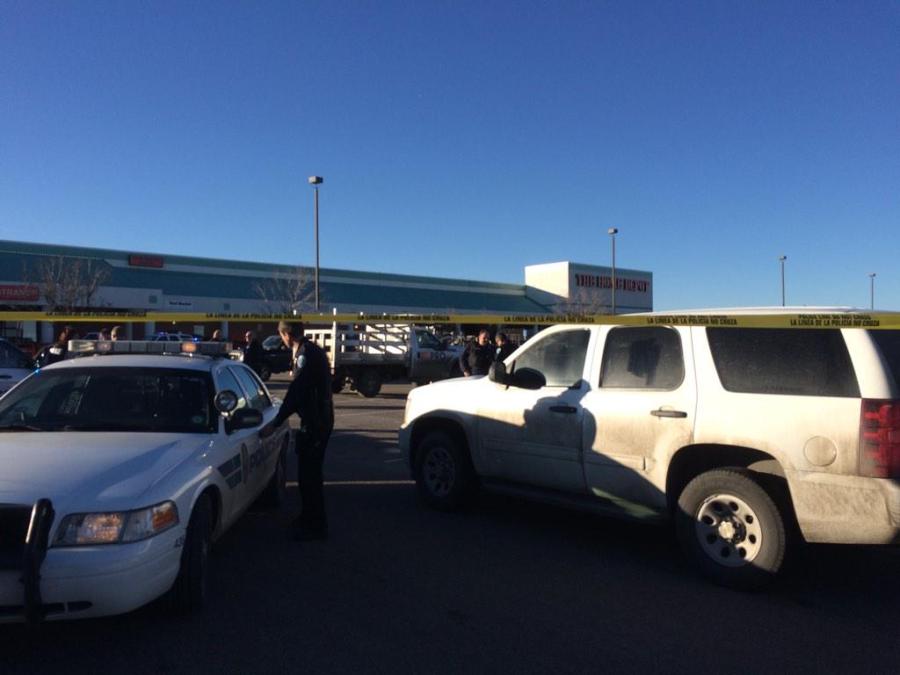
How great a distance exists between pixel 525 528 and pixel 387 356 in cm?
1340

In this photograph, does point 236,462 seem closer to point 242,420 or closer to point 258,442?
point 242,420

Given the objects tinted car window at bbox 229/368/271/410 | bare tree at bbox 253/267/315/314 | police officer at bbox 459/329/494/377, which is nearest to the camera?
tinted car window at bbox 229/368/271/410

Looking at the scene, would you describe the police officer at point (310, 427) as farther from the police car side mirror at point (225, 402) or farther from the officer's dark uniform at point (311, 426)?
the police car side mirror at point (225, 402)

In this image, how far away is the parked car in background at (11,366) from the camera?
1141 centimetres

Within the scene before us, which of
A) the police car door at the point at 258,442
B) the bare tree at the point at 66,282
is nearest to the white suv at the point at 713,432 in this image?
the police car door at the point at 258,442

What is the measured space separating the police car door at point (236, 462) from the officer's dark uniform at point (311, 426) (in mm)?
386

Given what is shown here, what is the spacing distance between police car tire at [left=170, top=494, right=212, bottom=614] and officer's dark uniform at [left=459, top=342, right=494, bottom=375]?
9.08 metres

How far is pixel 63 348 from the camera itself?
11.5 metres

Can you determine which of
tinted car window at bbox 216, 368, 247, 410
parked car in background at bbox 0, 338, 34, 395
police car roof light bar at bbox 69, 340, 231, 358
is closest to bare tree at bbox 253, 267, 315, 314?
parked car in background at bbox 0, 338, 34, 395

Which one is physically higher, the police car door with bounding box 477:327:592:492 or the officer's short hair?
the officer's short hair

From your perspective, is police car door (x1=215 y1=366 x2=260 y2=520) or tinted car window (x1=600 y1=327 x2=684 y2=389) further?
tinted car window (x1=600 y1=327 x2=684 y2=389)

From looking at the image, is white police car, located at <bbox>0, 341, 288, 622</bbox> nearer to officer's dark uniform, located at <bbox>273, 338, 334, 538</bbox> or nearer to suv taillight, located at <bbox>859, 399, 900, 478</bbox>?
officer's dark uniform, located at <bbox>273, 338, 334, 538</bbox>

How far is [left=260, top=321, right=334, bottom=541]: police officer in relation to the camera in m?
6.07

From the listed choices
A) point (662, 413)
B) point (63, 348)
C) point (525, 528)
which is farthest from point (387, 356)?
point (662, 413)
